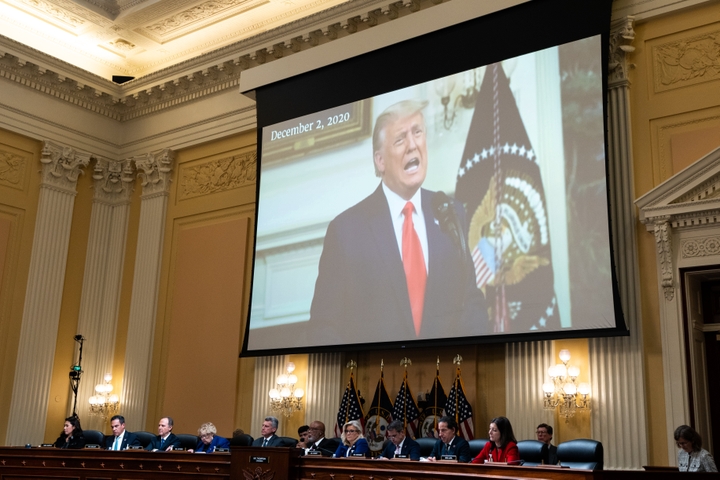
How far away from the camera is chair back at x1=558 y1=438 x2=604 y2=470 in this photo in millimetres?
6770

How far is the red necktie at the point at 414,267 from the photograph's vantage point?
9.11 meters

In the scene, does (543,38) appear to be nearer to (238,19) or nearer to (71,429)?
(238,19)

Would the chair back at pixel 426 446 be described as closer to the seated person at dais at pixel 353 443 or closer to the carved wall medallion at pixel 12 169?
the seated person at dais at pixel 353 443

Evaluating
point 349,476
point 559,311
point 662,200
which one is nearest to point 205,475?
point 349,476

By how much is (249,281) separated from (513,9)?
517 cm

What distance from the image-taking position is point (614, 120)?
340 inches

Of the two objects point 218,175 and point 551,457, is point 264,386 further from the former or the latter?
point 551,457

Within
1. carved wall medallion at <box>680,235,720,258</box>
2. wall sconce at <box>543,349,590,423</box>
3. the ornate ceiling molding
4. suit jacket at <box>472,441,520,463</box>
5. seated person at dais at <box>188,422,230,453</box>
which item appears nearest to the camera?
suit jacket at <box>472,441,520,463</box>

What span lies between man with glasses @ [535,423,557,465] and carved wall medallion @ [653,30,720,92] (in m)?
3.75

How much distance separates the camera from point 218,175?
40.8 feet

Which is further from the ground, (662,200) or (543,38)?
(543,38)

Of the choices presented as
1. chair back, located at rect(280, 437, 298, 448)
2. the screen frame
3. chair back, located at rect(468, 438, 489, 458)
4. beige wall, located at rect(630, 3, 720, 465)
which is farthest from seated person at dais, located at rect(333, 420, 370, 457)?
beige wall, located at rect(630, 3, 720, 465)

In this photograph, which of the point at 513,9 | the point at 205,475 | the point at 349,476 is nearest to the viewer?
the point at 349,476

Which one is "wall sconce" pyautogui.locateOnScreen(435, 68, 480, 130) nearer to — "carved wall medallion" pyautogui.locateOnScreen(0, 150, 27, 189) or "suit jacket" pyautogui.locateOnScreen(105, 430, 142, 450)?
"suit jacket" pyautogui.locateOnScreen(105, 430, 142, 450)
